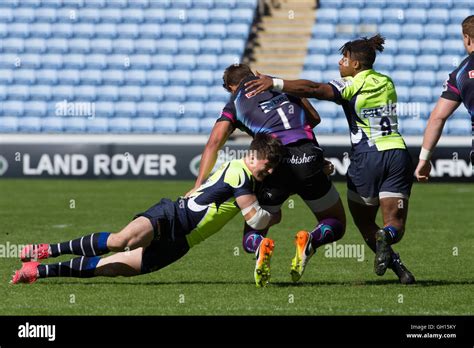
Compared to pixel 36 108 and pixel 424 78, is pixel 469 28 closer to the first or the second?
pixel 424 78

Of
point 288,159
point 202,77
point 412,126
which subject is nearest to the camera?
point 288,159

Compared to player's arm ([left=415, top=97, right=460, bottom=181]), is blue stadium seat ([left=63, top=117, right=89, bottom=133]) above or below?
below

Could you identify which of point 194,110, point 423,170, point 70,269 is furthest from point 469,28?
point 194,110

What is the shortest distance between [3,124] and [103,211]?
8.26 meters

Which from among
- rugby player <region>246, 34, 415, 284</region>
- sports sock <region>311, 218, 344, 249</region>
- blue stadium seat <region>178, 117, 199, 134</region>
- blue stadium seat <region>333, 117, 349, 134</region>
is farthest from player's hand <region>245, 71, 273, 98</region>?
blue stadium seat <region>178, 117, 199, 134</region>

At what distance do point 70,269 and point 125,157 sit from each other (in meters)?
12.2

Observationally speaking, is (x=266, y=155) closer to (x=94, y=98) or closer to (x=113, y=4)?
(x=94, y=98)

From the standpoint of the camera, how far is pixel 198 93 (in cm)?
2342

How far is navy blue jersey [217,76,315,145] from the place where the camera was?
29.0 feet

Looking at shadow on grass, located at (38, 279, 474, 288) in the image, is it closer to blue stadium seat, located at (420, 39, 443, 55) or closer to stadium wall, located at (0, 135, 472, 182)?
stadium wall, located at (0, 135, 472, 182)

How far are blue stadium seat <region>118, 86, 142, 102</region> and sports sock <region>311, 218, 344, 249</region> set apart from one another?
1495 centimetres

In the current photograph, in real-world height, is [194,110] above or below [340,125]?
above
